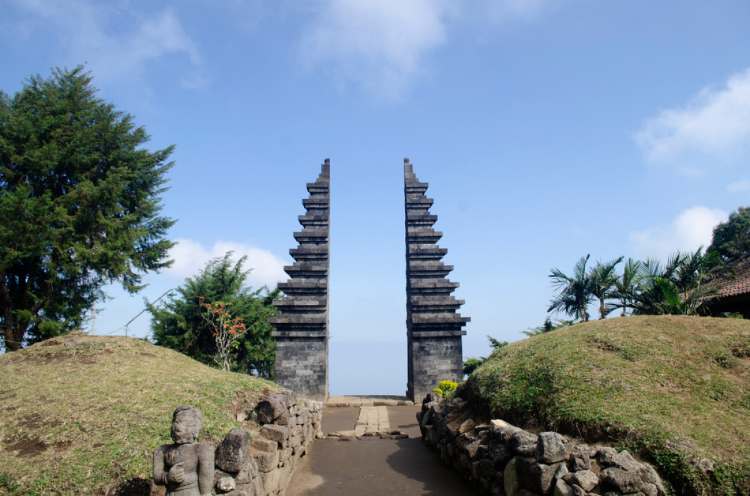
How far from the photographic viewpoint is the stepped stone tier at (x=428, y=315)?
19.5m

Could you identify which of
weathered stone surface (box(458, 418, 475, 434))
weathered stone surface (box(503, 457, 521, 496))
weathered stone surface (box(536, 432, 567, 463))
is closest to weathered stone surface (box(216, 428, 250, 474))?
weathered stone surface (box(503, 457, 521, 496))

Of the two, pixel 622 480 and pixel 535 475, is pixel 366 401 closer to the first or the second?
pixel 535 475

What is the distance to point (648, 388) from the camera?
7.74m

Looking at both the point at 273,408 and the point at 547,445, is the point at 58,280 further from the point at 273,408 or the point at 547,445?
the point at 547,445

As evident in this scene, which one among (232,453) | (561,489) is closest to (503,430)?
(561,489)

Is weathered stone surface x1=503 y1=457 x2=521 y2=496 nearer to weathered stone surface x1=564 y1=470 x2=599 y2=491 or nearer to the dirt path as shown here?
weathered stone surface x1=564 y1=470 x2=599 y2=491

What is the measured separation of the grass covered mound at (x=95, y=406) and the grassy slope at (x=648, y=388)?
535 cm

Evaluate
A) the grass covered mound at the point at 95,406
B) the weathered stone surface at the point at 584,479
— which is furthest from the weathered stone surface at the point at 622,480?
the grass covered mound at the point at 95,406

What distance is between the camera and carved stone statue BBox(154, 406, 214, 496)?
5688mm

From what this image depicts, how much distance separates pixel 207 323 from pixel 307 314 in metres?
5.90

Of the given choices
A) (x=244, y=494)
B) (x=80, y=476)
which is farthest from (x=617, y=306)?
(x=80, y=476)

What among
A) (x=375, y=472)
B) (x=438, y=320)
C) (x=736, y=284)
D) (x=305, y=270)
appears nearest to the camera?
(x=375, y=472)

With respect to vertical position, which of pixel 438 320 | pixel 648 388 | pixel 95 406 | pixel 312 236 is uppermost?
pixel 312 236

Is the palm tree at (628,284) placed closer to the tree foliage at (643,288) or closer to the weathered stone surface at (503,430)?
the tree foliage at (643,288)
